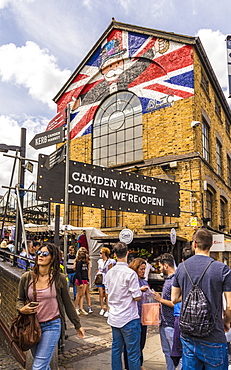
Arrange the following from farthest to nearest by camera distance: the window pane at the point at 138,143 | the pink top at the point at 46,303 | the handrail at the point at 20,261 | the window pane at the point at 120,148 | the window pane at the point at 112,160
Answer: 1. the window pane at the point at 112,160
2. the window pane at the point at 120,148
3. the window pane at the point at 138,143
4. the handrail at the point at 20,261
5. the pink top at the point at 46,303

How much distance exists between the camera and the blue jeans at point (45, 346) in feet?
10.5

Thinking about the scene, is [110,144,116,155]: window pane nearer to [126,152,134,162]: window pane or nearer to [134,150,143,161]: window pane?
[126,152,134,162]: window pane

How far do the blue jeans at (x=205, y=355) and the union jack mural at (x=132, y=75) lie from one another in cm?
1282

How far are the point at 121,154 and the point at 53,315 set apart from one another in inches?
540

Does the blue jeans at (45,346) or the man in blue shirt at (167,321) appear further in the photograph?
the man in blue shirt at (167,321)

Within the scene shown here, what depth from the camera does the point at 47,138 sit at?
20.7 feet

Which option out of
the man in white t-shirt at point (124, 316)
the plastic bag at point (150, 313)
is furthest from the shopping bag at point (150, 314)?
the man in white t-shirt at point (124, 316)

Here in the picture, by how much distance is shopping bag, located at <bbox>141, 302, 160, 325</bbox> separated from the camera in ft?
14.3

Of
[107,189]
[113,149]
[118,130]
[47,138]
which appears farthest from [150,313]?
[118,130]

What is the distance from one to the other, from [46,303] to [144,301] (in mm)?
1764

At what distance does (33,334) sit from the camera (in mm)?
3139

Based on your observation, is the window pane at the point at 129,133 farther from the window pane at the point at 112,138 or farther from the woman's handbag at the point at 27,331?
the woman's handbag at the point at 27,331

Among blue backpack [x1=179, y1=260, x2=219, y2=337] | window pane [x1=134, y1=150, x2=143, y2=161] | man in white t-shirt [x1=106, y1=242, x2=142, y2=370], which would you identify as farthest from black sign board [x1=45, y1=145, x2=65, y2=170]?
window pane [x1=134, y1=150, x2=143, y2=161]

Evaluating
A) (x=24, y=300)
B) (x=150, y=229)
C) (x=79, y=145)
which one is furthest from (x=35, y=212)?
(x=24, y=300)
